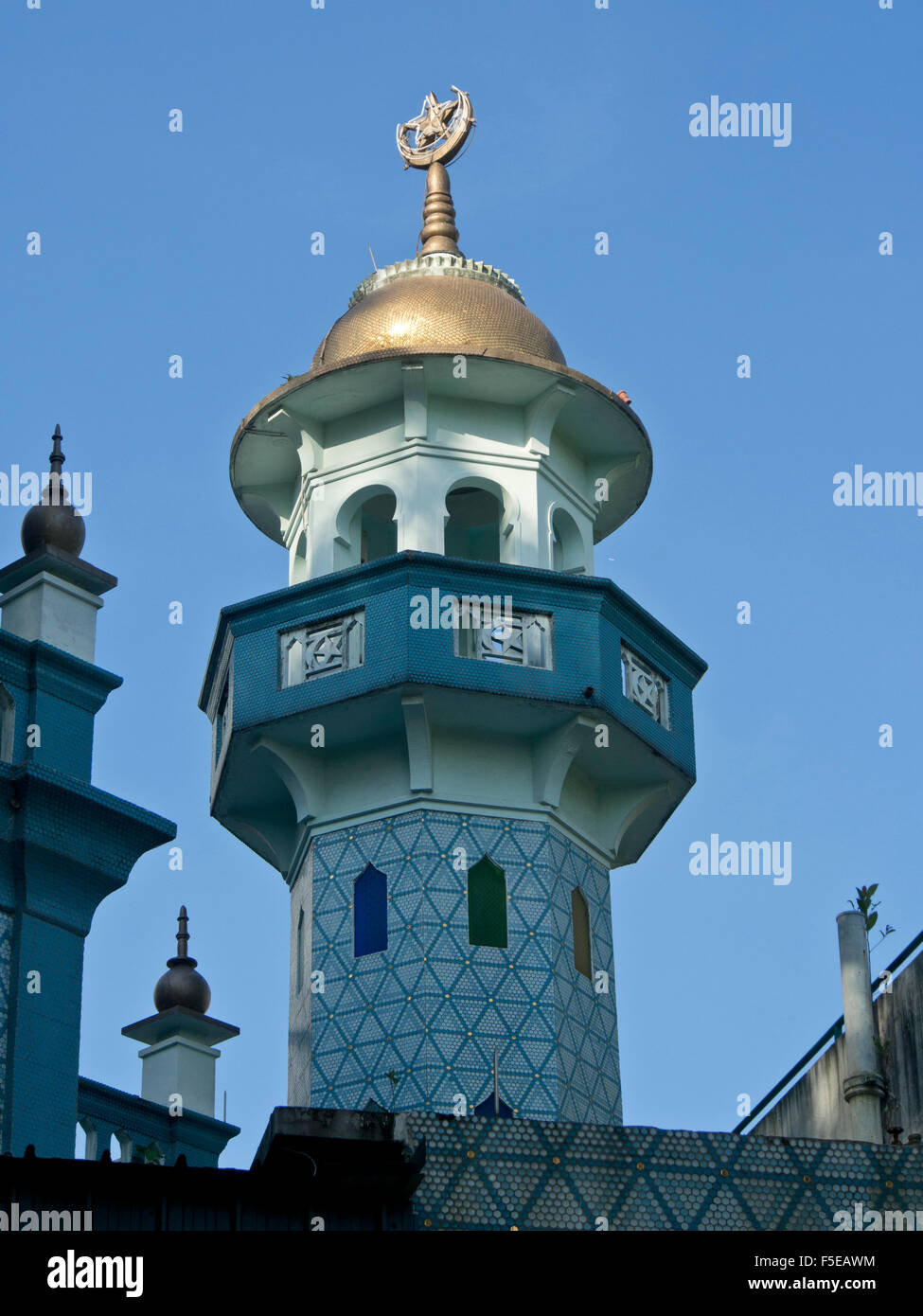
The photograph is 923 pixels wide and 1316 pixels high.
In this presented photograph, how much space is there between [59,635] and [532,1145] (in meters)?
6.32

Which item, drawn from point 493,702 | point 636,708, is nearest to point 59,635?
point 493,702

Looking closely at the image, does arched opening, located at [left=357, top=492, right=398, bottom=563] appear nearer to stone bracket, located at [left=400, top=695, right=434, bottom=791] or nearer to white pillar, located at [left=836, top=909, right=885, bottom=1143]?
stone bracket, located at [left=400, top=695, right=434, bottom=791]

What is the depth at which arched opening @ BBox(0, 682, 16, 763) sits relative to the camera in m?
18.9

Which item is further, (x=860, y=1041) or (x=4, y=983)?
(x=860, y=1041)

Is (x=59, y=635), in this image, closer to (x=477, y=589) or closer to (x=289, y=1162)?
(x=477, y=589)

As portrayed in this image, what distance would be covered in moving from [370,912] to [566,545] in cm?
474

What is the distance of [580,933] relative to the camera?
22.5m

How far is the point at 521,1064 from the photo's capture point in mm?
20906

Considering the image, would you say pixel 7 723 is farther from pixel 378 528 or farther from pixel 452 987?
pixel 378 528

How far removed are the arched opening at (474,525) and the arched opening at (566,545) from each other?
87 centimetres

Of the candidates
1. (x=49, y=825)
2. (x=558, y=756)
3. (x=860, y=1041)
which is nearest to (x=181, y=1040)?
(x=49, y=825)

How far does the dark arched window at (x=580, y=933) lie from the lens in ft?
72.9

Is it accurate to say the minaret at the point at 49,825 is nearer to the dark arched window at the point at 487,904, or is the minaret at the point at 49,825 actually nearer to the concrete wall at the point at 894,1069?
the dark arched window at the point at 487,904

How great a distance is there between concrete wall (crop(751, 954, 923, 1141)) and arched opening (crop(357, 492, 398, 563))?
7.29 metres
